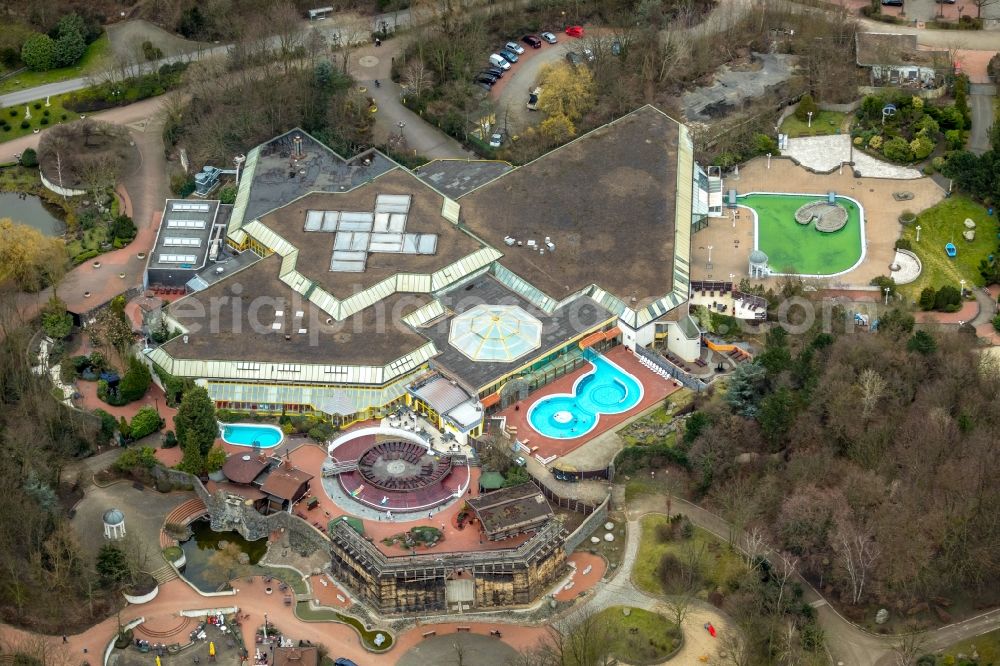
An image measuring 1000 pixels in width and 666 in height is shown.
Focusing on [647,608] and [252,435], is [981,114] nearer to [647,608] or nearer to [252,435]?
[647,608]

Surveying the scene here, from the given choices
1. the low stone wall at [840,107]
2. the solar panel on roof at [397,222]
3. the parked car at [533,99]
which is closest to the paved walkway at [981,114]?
the low stone wall at [840,107]

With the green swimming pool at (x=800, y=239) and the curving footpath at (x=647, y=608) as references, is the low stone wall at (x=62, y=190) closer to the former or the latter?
the green swimming pool at (x=800, y=239)

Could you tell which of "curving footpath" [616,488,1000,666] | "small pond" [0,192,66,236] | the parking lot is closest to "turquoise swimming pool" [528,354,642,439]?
"curving footpath" [616,488,1000,666]

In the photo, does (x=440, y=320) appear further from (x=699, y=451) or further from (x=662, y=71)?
(x=662, y=71)

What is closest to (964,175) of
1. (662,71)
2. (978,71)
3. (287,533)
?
(978,71)

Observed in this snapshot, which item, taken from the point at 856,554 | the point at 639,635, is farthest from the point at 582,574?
the point at 856,554

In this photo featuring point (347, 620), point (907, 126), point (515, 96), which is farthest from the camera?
point (515, 96)

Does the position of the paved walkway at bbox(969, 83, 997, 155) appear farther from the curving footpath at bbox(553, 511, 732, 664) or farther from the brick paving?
the brick paving
